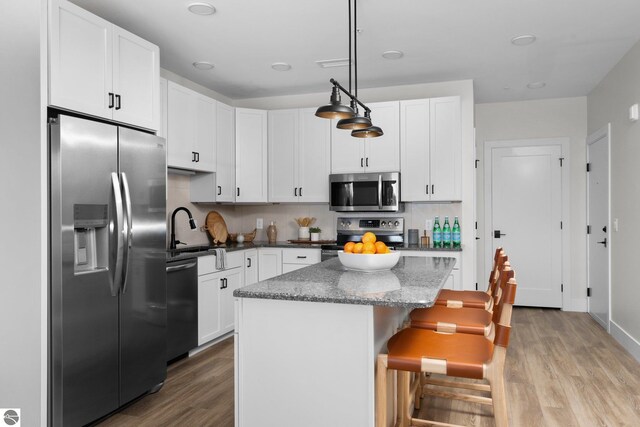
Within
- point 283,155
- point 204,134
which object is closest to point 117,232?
point 204,134

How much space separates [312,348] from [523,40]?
10.1 ft

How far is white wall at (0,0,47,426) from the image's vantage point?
87.0 inches

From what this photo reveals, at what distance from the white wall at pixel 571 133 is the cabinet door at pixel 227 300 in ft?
12.3

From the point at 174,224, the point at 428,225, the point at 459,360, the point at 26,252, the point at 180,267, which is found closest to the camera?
the point at 459,360

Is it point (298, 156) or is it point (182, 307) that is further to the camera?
point (298, 156)

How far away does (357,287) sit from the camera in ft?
6.67

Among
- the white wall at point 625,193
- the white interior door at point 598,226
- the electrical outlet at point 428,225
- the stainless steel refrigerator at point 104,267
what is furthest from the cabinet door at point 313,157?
the white interior door at point 598,226

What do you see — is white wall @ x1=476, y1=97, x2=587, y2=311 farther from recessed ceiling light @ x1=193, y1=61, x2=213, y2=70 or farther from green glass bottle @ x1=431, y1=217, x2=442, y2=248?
recessed ceiling light @ x1=193, y1=61, x2=213, y2=70

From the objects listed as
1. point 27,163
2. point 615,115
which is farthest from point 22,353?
point 615,115

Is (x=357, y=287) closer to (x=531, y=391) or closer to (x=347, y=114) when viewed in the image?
(x=347, y=114)

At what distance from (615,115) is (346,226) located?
285cm

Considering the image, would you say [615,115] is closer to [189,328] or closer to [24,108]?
[189,328]

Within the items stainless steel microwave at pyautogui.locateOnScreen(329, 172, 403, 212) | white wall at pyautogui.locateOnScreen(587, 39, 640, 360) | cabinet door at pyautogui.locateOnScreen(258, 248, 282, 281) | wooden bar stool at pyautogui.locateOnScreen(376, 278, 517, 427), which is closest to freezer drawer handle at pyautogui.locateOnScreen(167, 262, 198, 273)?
cabinet door at pyautogui.locateOnScreen(258, 248, 282, 281)

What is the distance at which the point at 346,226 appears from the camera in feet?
16.9
